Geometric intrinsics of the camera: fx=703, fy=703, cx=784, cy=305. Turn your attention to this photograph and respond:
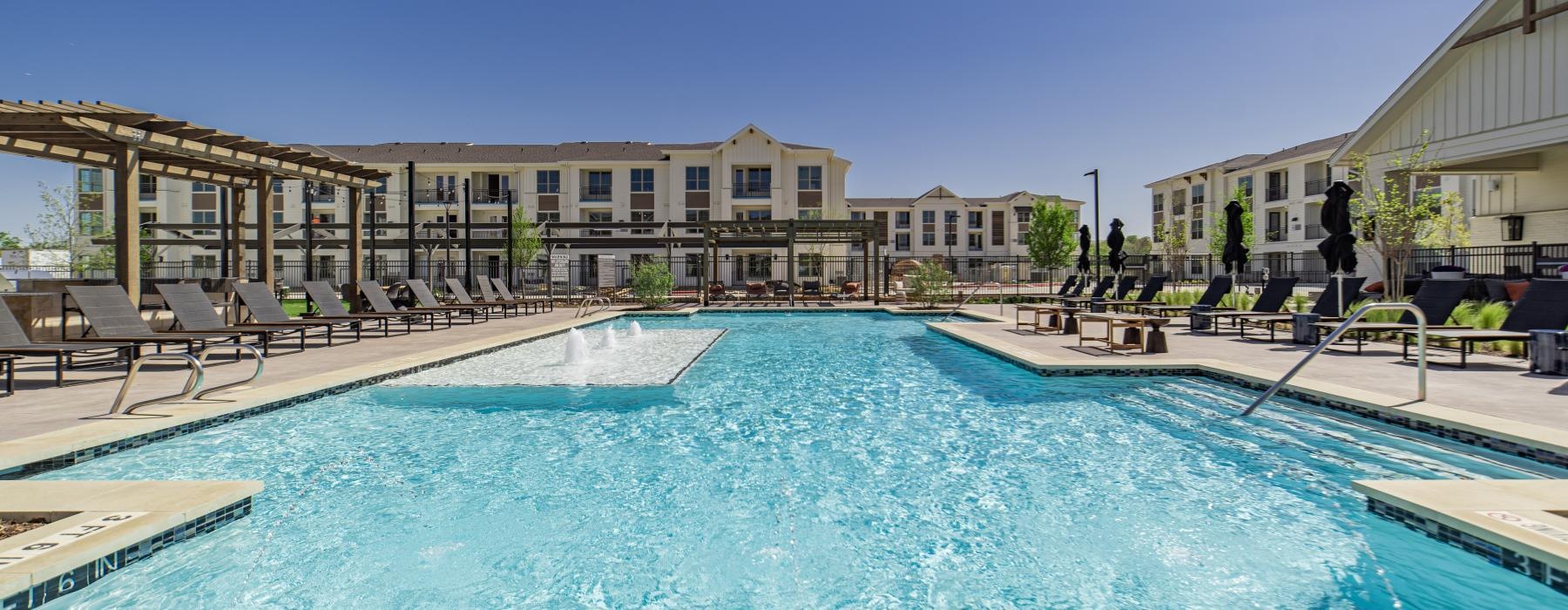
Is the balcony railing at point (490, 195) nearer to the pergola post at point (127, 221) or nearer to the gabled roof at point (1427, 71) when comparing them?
the pergola post at point (127, 221)

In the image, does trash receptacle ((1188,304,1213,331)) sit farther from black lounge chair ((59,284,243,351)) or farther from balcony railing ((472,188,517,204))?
balcony railing ((472,188,517,204))

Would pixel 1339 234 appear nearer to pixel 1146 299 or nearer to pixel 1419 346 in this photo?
pixel 1146 299

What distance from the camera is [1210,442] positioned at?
5.52 metres

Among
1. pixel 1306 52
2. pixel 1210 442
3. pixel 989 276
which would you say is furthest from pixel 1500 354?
pixel 989 276

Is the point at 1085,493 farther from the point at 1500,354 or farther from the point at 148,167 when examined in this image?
the point at 148,167

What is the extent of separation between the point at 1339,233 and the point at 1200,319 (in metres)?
2.56

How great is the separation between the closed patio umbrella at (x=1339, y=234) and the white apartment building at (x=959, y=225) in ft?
175

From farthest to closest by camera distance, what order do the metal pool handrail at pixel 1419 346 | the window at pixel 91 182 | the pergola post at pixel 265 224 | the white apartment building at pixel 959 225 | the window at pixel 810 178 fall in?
the white apartment building at pixel 959 225, the window at pixel 91 182, the window at pixel 810 178, the pergola post at pixel 265 224, the metal pool handrail at pixel 1419 346

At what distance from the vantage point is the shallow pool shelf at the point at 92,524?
2.66 m

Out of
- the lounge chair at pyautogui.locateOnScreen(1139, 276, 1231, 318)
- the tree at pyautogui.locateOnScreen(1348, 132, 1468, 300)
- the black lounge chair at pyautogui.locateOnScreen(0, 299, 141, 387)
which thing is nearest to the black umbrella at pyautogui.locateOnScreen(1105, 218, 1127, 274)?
the lounge chair at pyautogui.locateOnScreen(1139, 276, 1231, 318)

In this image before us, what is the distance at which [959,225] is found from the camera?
65.4 m

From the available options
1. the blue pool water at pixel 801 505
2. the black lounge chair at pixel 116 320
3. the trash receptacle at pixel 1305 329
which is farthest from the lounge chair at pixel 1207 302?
the black lounge chair at pixel 116 320

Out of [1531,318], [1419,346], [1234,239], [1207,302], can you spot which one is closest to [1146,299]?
[1207,302]

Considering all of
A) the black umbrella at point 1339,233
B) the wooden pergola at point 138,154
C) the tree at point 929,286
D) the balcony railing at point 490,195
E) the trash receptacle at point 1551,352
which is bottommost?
the trash receptacle at point 1551,352
